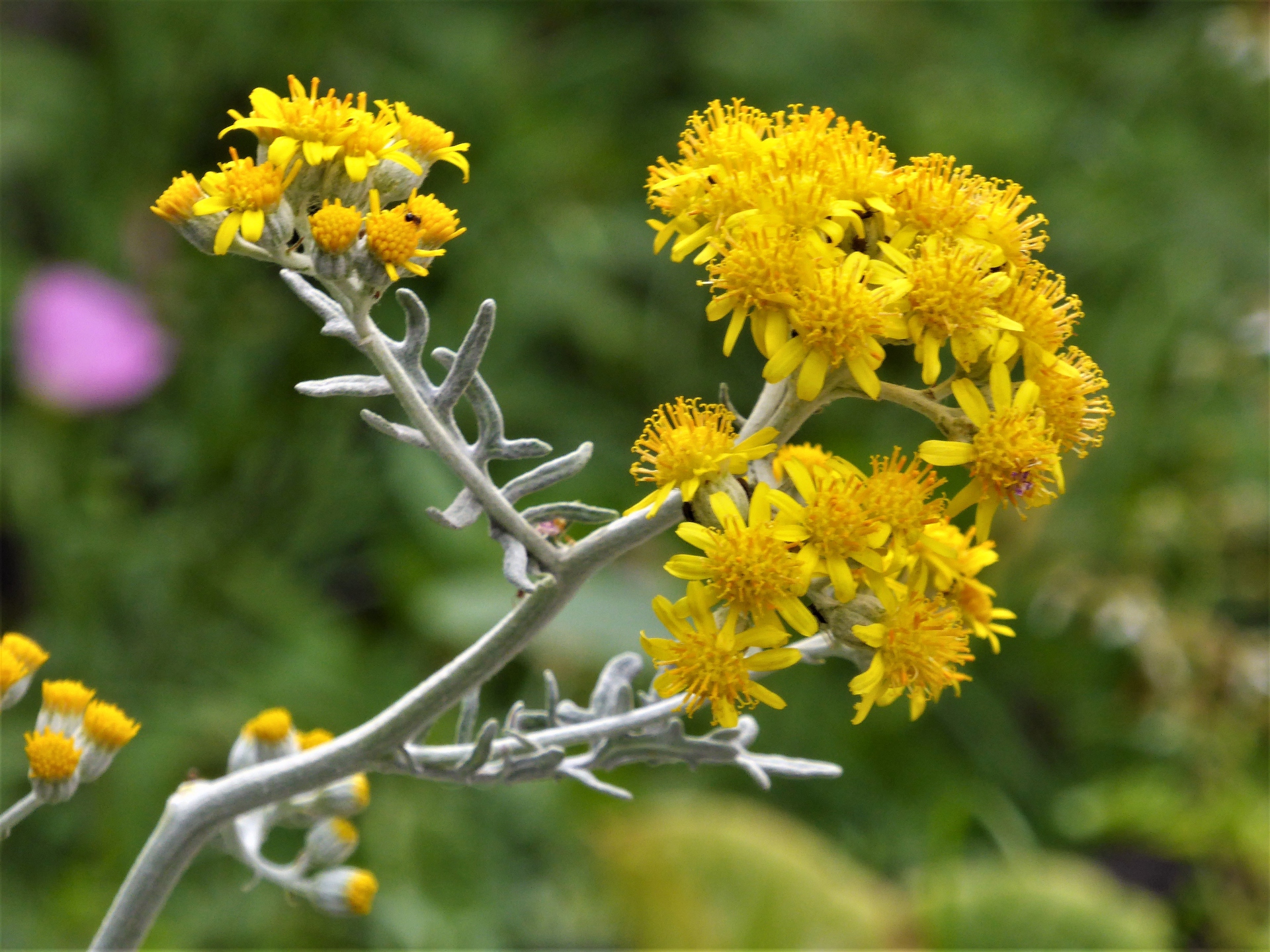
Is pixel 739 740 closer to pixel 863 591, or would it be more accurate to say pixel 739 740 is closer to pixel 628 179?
pixel 863 591

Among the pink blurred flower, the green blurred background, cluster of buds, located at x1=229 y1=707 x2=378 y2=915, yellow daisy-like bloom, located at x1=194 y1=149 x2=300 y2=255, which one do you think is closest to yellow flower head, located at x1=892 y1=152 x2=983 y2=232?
yellow daisy-like bloom, located at x1=194 y1=149 x2=300 y2=255

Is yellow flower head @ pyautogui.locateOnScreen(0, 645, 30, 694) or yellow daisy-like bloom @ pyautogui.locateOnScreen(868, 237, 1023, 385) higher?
yellow daisy-like bloom @ pyautogui.locateOnScreen(868, 237, 1023, 385)

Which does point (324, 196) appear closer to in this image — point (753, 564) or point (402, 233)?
point (402, 233)

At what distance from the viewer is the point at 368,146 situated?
0.89 meters

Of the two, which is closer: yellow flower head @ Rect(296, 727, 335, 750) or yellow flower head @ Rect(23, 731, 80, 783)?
yellow flower head @ Rect(23, 731, 80, 783)

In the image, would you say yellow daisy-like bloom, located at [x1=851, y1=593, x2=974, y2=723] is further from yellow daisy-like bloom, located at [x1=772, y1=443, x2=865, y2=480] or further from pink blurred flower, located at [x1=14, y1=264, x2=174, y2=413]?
pink blurred flower, located at [x1=14, y1=264, x2=174, y2=413]

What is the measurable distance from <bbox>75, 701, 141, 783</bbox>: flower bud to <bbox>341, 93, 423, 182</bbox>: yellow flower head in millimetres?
502

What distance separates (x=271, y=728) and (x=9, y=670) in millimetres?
216

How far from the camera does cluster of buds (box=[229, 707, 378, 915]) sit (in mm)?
1059

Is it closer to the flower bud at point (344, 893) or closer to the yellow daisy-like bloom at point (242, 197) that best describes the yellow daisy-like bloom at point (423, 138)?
the yellow daisy-like bloom at point (242, 197)

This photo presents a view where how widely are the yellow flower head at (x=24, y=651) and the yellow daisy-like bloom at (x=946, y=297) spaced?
74 cm

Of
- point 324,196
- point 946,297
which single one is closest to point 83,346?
point 324,196

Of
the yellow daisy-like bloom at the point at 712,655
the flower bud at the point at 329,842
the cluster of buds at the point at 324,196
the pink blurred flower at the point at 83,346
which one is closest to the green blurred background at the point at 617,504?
the pink blurred flower at the point at 83,346

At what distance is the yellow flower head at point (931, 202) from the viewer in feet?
2.95
